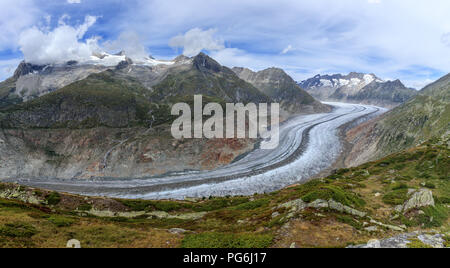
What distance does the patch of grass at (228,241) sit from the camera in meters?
21.5

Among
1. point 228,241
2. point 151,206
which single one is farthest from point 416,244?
point 151,206

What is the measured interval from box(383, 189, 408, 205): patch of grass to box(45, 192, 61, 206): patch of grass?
61833 millimetres

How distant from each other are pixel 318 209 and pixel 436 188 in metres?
26.6

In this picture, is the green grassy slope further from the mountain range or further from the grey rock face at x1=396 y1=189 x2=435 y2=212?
the grey rock face at x1=396 y1=189 x2=435 y2=212

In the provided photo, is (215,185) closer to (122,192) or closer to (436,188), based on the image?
(122,192)

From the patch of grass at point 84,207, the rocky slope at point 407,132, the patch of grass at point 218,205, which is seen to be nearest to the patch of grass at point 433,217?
the patch of grass at point 218,205

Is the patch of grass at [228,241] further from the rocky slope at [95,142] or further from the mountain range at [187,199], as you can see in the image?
the rocky slope at [95,142]

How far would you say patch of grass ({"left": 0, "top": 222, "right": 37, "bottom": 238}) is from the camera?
2255cm

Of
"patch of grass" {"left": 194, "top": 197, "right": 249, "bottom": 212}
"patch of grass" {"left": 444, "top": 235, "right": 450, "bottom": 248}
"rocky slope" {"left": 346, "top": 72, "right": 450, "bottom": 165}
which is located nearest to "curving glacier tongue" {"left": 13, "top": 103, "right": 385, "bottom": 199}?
"rocky slope" {"left": 346, "top": 72, "right": 450, "bottom": 165}

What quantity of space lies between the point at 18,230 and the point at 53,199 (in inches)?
1282

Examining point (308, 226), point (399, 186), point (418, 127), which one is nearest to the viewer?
point (308, 226)

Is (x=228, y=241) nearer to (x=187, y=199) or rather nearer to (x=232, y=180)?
(x=187, y=199)

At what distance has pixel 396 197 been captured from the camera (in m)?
36.6

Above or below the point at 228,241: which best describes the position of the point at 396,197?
above
